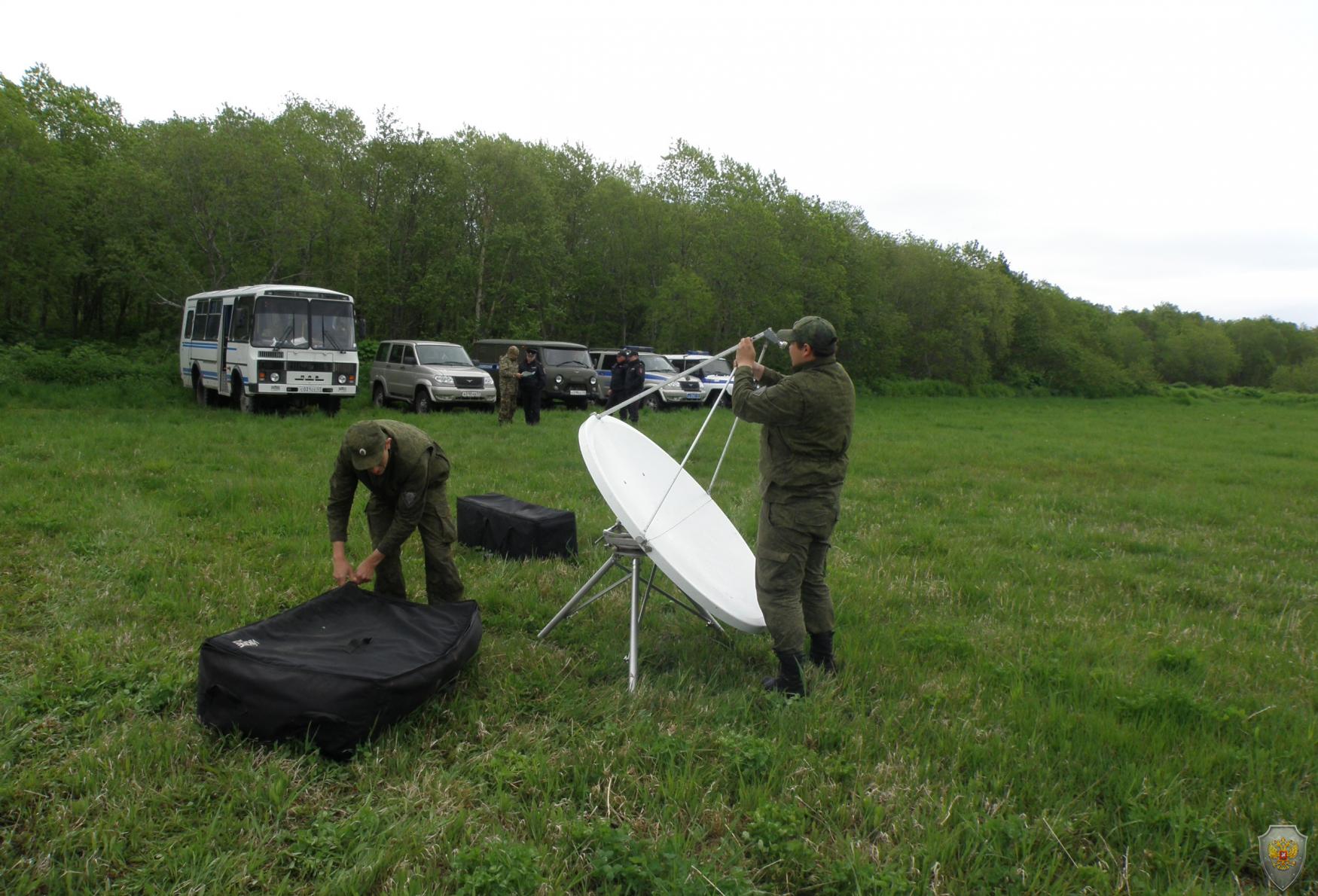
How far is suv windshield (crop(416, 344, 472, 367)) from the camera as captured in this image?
21453 mm

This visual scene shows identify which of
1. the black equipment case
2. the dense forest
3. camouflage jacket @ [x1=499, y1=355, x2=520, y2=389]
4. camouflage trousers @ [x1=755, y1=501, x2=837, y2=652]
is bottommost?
the black equipment case

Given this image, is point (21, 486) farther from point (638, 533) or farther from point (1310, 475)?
point (1310, 475)

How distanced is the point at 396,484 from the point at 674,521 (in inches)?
70.4

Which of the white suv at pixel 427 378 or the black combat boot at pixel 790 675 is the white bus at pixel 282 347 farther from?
the black combat boot at pixel 790 675

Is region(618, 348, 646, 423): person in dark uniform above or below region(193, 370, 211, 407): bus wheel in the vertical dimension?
above

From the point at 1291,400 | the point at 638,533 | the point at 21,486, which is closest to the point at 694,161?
the point at 21,486

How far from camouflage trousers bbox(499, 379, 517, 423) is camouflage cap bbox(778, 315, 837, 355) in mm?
13395

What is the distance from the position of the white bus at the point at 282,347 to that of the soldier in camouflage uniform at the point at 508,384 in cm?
340

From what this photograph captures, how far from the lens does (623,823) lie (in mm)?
3441

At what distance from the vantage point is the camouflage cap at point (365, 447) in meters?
4.82

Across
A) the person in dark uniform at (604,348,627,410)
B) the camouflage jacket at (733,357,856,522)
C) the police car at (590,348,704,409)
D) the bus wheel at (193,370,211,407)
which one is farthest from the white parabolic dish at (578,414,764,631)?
the police car at (590,348,704,409)

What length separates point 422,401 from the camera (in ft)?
67.8

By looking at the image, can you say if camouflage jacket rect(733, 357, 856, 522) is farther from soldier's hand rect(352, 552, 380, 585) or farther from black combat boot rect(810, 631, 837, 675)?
soldier's hand rect(352, 552, 380, 585)

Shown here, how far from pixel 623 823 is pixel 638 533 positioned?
4.88ft
